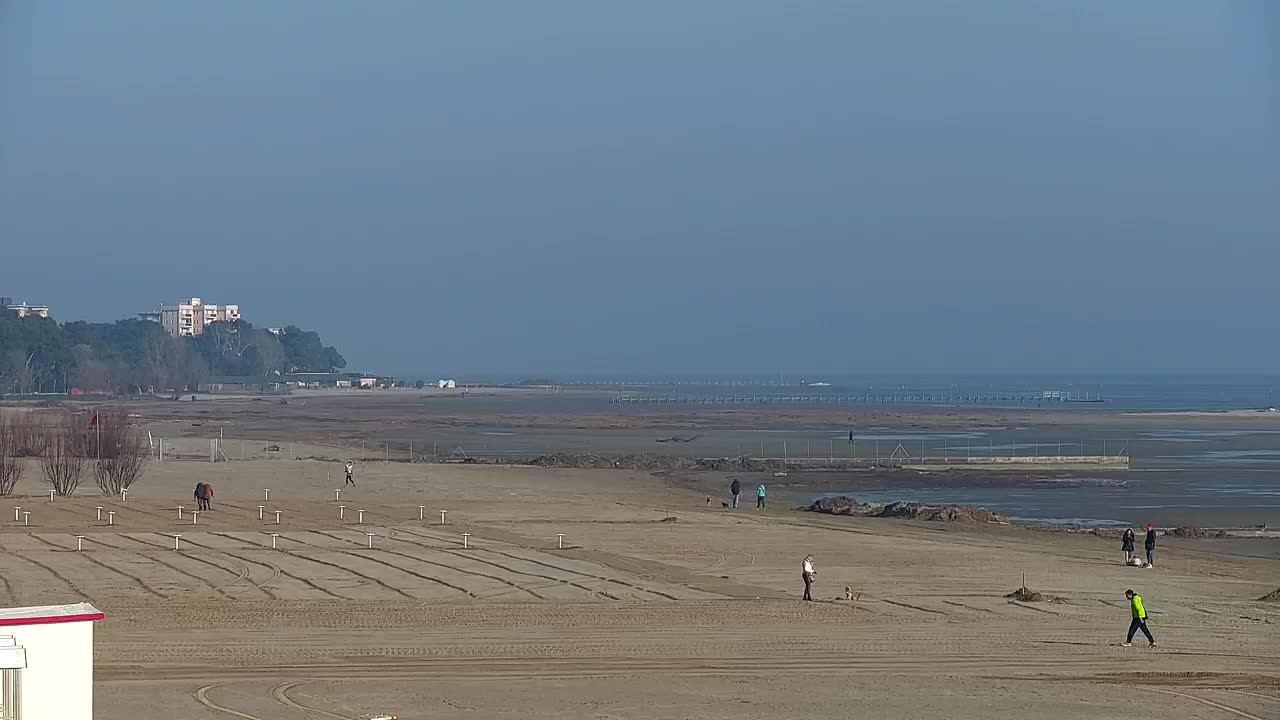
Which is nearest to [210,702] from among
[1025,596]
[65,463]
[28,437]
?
[1025,596]

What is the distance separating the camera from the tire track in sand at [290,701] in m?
20.6

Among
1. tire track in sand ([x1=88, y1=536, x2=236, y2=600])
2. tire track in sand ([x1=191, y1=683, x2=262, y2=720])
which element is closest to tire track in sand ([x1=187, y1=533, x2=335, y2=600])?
tire track in sand ([x1=88, y1=536, x2=236, y2=600])

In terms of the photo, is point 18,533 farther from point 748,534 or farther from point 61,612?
point 61,612

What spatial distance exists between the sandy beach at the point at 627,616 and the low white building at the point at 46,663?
19.7 feet

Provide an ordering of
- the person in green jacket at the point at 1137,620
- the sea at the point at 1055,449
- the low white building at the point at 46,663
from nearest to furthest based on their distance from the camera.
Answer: the low white building at the point at 46,663
the person in green jacket at the point at 1137,620
the sea at the point at 1055,449

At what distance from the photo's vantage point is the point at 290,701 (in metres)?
21.5

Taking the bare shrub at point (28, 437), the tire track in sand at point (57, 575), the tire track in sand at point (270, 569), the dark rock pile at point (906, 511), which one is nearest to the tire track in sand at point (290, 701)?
the tire track in sand at point (270, 569)

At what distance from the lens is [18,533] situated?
43469 mm

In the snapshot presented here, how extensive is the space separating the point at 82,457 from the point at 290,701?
147ft

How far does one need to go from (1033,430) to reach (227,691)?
110170mm

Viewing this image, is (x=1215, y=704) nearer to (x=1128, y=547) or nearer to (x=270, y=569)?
(x=1128, y=547)

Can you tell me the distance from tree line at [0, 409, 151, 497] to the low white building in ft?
149

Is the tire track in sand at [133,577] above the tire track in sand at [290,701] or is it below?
above

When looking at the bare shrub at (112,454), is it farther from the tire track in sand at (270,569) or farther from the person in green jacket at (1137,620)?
the person in green jacket at (1137,620)
